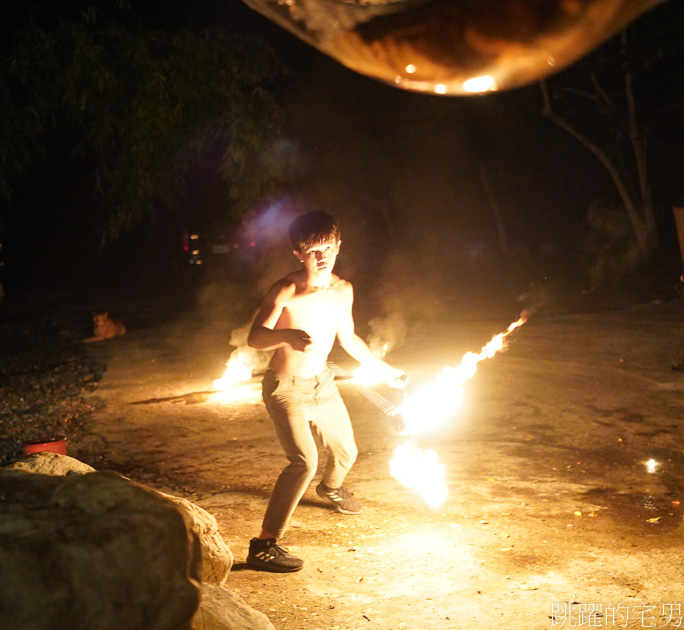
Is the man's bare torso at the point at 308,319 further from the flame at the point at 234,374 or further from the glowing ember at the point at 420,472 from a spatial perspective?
the flame at the point at 234,374

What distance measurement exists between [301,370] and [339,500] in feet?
3.60

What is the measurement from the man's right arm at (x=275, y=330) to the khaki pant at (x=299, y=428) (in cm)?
25

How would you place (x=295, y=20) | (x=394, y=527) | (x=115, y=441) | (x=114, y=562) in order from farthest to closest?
(x=115, y=441) < (x=394, y=527) < (x=114, y=562) < (x=295, y=20)

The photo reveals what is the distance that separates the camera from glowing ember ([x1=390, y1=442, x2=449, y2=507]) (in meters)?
5.70

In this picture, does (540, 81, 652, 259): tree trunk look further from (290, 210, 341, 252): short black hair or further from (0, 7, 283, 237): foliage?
(290, 210, 341, 252): short black hair

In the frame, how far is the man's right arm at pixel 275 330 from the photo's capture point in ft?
14.8

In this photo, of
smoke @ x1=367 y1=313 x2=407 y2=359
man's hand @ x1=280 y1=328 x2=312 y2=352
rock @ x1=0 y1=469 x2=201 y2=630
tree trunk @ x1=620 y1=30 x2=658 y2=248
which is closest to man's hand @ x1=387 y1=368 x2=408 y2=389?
man's hand @ x1=280 y1=328 x2=312 y2=352

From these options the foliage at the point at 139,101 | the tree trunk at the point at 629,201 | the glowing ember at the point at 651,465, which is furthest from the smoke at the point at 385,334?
the tree trunk at the point at 629,201

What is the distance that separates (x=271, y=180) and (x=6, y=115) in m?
4.02

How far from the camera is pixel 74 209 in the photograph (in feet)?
120

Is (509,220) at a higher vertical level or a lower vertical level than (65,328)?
higher

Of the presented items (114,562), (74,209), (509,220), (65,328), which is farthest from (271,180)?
(74,209)

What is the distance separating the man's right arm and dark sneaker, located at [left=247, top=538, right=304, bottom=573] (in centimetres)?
113

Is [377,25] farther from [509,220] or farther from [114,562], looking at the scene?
[509,220]
